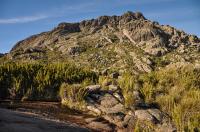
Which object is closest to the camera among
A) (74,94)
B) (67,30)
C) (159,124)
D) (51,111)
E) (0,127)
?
(0,127)

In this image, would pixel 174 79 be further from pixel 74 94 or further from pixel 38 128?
pixel 38 128

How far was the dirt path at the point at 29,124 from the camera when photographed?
1065cm

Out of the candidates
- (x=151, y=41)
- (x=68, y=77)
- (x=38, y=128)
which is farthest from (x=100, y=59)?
(x=38, y=128)

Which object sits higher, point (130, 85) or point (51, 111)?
point (130, 85)

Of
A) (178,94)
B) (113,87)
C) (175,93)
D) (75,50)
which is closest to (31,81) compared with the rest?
(113,87)

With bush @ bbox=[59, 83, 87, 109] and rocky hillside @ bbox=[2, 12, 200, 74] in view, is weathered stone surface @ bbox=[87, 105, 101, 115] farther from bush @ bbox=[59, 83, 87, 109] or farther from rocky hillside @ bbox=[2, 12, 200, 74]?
rocky hillside @ bbox=[2, 12, 200, 74]

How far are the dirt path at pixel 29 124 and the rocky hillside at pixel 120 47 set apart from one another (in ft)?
337

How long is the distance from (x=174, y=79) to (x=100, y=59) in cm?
11439

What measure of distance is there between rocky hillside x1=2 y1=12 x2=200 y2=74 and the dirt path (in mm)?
102782

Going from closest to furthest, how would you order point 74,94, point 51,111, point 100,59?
1. point 51,111
2. point 74,94
3. point 100,59

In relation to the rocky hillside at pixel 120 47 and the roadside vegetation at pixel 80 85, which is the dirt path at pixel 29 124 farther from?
the rocky hillside at pixel 120 47

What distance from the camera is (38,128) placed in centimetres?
1123

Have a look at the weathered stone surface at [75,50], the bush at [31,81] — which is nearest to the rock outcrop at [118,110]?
the bush at [31,81]

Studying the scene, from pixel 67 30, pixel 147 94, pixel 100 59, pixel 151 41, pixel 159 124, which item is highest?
pixel 67 30
